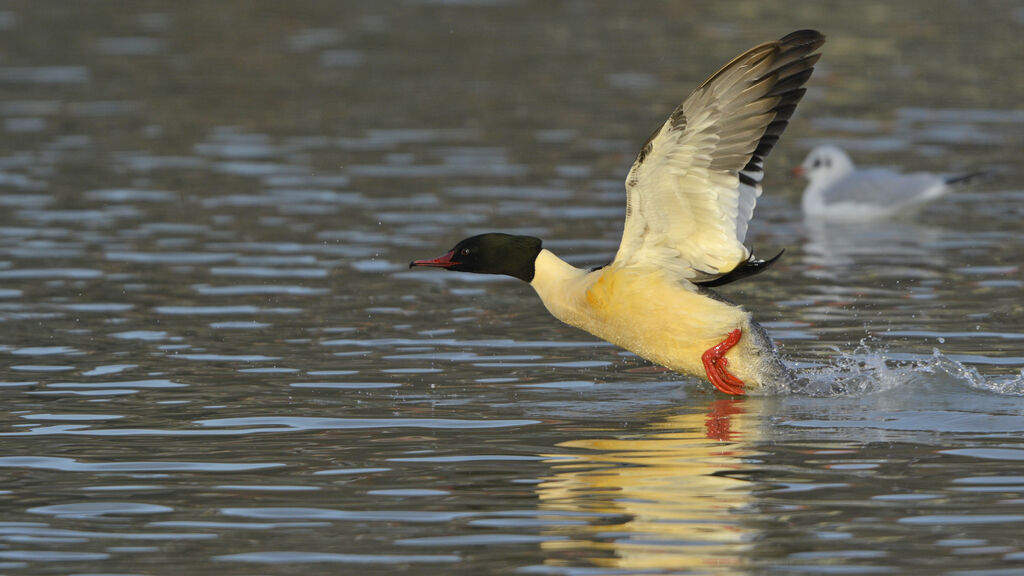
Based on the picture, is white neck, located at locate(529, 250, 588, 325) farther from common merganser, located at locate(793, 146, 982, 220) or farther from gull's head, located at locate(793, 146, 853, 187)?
gull's head, located at locate(793, 146, 853, 187)

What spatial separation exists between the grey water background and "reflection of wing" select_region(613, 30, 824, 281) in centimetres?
86

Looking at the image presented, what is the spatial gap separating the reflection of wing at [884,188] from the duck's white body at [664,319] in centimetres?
725

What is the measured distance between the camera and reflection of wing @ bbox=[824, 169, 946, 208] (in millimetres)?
16547

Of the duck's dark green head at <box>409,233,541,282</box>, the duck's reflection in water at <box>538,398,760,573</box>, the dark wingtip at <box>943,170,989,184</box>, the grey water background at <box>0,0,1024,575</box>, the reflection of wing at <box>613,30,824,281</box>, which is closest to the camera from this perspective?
the duck's reflection in water at <box>538,398,760,573</box>

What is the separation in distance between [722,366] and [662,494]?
2.29 m

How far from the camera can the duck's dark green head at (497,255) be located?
10.0 meters

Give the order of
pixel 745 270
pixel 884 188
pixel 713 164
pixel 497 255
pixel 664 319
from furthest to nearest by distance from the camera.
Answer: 1. pixel 884 188
2. pixel 497 255
3. pixel 745 270
4. pixel 664 319
5. pixel 713 164

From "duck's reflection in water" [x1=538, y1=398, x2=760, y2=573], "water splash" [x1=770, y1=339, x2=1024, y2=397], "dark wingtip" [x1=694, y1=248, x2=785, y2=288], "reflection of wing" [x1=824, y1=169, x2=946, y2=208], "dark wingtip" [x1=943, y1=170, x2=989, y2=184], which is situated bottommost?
"duck's reflection in water" [x1=538, y1=398, x2=760, y2=573]

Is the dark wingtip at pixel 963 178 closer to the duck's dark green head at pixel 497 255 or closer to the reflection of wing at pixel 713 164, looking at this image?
the reflection of wing at pixel 713 164

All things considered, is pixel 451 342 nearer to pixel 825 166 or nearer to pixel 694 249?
pixel 694 249

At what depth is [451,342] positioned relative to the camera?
1146 centimetres

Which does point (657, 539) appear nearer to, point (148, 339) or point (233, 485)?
point (233, 485)

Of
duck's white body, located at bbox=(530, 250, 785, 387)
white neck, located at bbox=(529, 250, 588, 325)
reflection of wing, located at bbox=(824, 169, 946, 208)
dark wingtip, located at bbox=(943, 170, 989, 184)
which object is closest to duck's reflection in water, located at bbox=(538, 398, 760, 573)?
duck's white body, located at bbox=(530, 250, 785, 387)

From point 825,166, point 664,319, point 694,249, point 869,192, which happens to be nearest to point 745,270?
point 694,249
